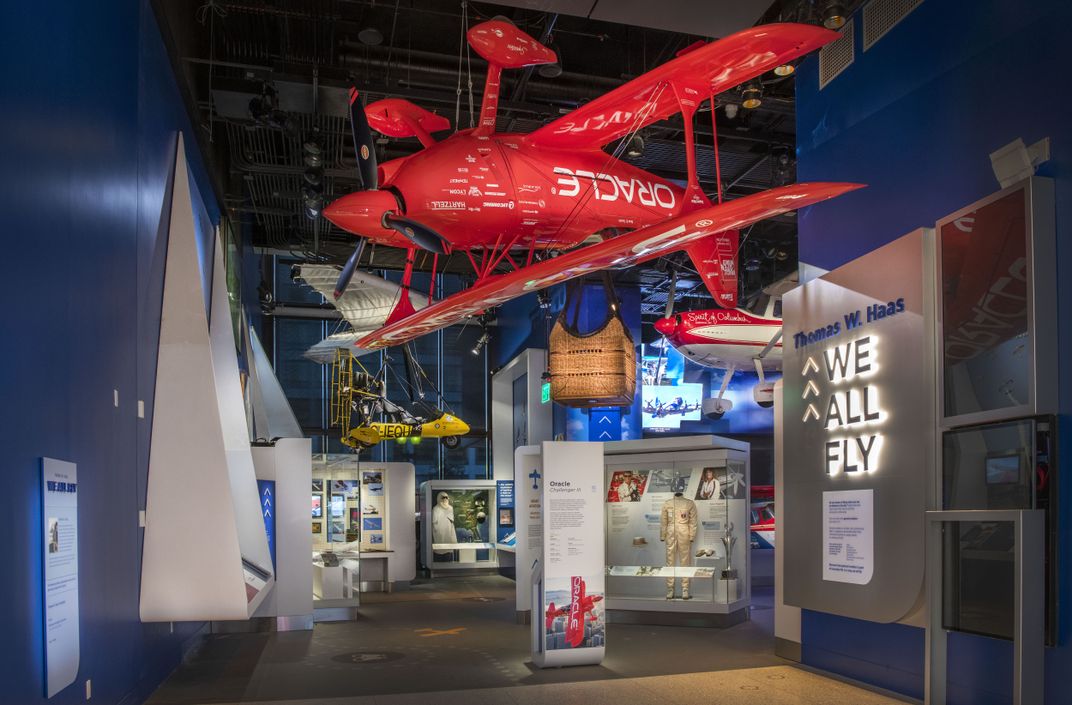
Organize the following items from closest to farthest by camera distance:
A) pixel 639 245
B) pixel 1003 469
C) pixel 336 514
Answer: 1. pixel 1003 469
2. pixel 639 245
3. pixel 336 514

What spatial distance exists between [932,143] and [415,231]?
3.62m

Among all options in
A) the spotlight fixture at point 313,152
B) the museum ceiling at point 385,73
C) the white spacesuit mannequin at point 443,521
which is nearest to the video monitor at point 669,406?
the white spacesuit mannequin at point 443,521

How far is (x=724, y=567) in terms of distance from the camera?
10.3 m

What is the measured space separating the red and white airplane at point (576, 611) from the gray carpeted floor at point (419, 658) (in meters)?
0.29

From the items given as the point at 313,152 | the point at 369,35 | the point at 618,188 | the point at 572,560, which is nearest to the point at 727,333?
the point at 572,560

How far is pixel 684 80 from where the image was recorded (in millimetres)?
5477

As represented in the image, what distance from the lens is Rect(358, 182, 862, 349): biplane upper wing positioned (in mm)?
5137

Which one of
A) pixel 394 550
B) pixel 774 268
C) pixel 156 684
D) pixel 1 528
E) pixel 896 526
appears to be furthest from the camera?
pixel 774 268

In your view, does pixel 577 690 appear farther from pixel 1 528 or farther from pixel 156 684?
pixel 1 528

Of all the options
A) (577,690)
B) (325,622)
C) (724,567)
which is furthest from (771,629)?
(325,622)

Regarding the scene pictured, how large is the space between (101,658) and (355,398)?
1216 cm

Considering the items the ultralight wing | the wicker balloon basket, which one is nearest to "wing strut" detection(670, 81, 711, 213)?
the wicker balloon basket

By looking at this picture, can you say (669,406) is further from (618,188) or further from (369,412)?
(618,188)

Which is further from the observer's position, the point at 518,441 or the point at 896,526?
the point at 518,441
